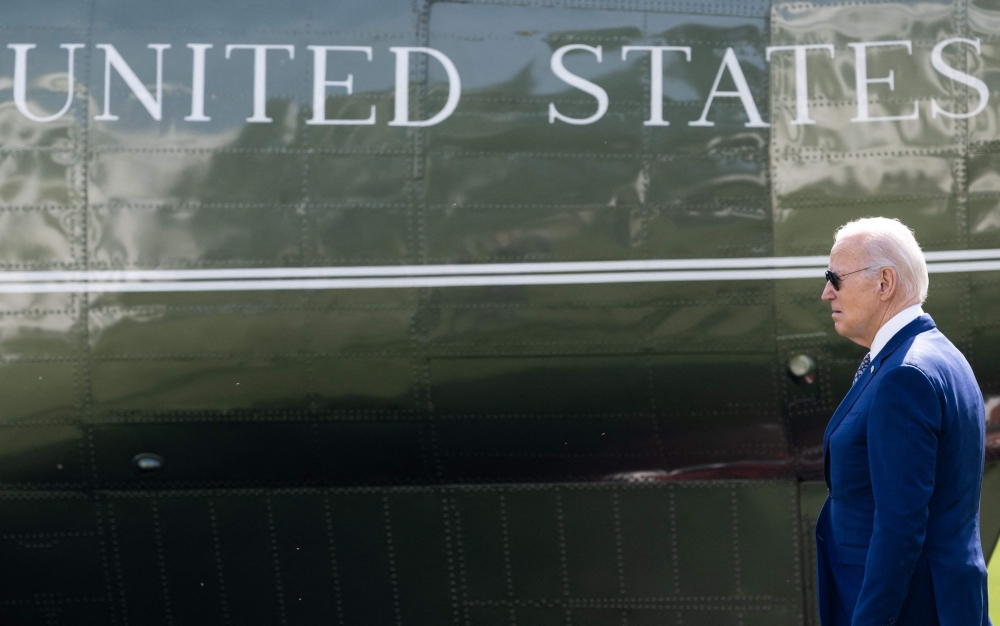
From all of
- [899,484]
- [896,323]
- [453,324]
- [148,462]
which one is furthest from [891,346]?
[148,462]

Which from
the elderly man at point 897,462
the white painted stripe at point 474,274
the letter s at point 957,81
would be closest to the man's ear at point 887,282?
the elderly man at point 897,462

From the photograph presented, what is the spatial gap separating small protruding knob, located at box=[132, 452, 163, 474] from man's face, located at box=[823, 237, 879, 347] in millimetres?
2658

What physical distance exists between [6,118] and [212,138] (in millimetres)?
844

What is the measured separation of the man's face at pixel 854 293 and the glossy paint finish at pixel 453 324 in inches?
52.0

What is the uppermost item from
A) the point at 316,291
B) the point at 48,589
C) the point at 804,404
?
the point at 316,291

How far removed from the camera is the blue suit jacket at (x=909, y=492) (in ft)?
6.75

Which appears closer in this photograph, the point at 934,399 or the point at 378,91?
the point at 934,399

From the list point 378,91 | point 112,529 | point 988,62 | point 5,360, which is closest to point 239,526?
point 112,529

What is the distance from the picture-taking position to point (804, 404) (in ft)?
12.2

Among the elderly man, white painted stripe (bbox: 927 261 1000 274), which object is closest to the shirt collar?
the elderly man

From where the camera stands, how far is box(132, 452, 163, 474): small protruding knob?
3717 mm

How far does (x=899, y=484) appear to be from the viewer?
205 centimetres

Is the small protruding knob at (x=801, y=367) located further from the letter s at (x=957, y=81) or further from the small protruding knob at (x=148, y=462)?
the small protruding knob at (x=148, y=462)

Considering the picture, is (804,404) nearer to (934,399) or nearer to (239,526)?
(934,399)
